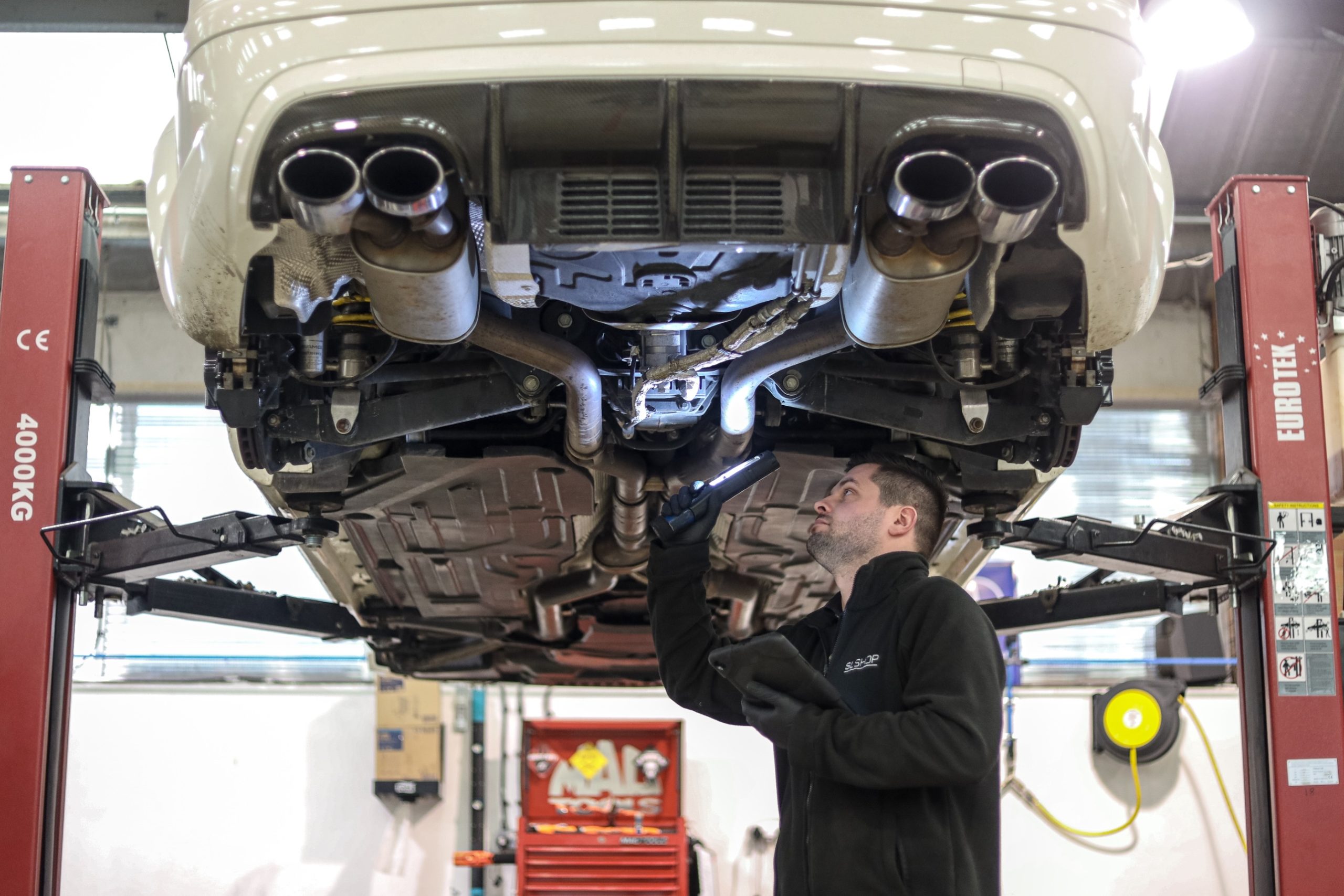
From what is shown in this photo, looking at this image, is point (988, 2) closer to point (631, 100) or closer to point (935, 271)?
point (935, 271)

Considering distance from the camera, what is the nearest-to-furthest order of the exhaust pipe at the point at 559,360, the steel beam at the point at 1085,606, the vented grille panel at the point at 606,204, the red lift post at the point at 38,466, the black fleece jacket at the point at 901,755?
the black fleece jacket at the point at 901,755 → the vented grille panel at the point at 606,204 → the exhaust pipe at the point at 559,360 → the red lift post at the point at 38,466 → the steel beam at the point at 1085,606

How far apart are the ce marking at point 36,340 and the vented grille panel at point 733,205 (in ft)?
7.35

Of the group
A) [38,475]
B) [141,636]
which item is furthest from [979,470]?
[141,636]

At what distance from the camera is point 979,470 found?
9.14ft

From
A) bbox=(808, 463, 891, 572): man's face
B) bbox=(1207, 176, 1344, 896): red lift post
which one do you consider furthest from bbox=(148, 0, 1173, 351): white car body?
bbox=(1207, 176, 1344, 896): red lift post

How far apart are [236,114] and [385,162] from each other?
0.23m

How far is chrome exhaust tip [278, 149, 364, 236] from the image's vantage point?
175 centimetres

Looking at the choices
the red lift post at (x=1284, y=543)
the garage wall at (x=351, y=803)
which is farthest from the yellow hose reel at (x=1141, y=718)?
the red lift post at (x=1284, y=543)

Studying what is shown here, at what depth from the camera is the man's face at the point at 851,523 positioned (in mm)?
2139

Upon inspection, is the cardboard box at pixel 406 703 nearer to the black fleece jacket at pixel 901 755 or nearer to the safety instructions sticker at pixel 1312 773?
the safety instructions sticker at pixel 1312 773

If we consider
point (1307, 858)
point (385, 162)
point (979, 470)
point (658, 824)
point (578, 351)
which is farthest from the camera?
point (658, 824)

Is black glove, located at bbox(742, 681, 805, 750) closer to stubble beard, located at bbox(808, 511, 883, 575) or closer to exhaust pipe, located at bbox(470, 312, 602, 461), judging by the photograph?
stubble beard, located at bbox(808, 511, 883, 575)

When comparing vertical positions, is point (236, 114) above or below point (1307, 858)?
above

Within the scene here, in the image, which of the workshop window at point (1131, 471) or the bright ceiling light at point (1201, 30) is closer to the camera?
the bright ceiling light at point (1201, 30)
